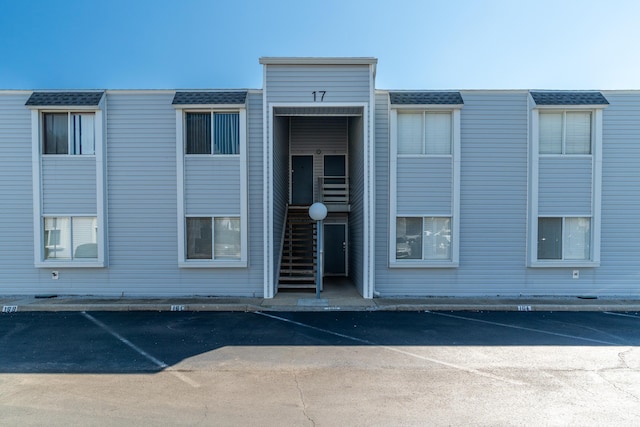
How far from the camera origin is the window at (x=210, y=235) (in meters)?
10.8

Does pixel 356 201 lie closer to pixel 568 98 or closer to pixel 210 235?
pixel 210 235

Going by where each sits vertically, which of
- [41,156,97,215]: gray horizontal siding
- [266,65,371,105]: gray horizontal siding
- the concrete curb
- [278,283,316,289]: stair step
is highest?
[266,65,371,105]: gray horizontal siding

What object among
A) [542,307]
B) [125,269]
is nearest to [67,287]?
[125,269]

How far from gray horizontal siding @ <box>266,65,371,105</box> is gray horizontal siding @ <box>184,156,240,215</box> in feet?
8.30

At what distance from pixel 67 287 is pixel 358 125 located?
388 inches

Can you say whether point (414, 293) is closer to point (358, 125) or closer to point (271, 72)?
point (358, 125)

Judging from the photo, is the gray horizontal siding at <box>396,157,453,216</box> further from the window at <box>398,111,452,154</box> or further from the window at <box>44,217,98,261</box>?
the window at <box>44,217,98,261</box>

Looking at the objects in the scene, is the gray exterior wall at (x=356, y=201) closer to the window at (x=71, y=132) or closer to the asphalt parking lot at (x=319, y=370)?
the asphalt parking lot at (x=319, y=370)

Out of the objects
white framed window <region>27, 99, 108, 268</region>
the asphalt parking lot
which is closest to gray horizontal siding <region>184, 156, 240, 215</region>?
white framed window <region>27, 99, 108, 268</region>

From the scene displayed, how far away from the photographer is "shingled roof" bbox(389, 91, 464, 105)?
1061 centimetres

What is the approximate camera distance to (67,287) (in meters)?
10.8

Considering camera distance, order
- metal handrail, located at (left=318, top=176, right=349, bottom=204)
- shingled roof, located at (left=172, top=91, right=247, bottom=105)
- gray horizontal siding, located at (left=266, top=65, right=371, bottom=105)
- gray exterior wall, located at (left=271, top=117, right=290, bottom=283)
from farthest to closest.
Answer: metal handrail, located at (left=318, top=176, right=349, bottom=204), gray exterior wall, located at (left=271, top=117, right=290, bottom=283), shingled roof, located at (left=172, top=91, right=247, bottom=105), gray horizontal siding, located at (left=266, top=65, right=371, bottom=105)

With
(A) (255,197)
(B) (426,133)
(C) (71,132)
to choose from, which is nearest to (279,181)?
(A) (255,197)

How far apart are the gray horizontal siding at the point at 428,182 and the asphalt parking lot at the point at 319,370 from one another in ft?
11.0
